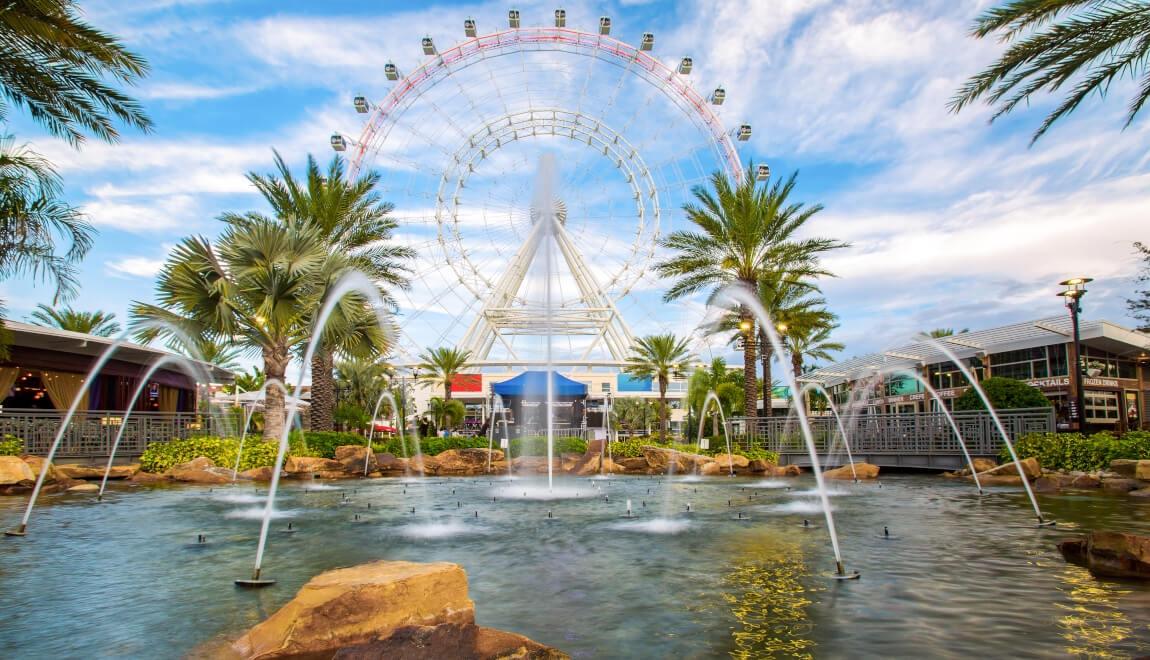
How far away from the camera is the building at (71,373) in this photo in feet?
71.1

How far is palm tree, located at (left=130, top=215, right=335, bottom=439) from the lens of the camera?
64.5ft

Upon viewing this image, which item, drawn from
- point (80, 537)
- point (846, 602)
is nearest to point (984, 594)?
point (846, 602)

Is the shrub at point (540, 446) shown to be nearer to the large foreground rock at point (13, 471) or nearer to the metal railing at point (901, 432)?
the metal railing at point (901, 432)

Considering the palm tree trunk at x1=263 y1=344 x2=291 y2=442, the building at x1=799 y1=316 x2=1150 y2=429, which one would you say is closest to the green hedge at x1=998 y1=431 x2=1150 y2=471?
the building at x1=799 y1=316 x2=1150 y2=429

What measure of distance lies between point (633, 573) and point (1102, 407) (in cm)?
3675

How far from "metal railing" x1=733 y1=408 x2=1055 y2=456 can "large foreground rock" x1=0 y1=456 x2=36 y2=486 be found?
2161cm

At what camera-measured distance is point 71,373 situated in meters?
25.2

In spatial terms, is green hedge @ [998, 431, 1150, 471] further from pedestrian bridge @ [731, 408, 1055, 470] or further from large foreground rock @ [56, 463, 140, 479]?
large foreground rock @ [56, 463, 140, 479]

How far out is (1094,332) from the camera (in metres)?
30.0

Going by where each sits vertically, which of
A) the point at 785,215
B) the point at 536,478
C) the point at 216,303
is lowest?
the point at 536,478

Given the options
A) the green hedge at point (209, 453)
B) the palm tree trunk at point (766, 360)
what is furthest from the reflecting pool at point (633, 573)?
the palm tree trunk at point (766, 360)

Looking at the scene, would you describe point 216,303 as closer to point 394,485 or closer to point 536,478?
point 394,485

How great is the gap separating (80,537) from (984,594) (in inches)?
416

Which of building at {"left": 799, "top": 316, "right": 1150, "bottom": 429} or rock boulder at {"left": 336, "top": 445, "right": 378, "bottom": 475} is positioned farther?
building at {"left": 799, "top": 316, "right": 1150, "bottom": 429}
